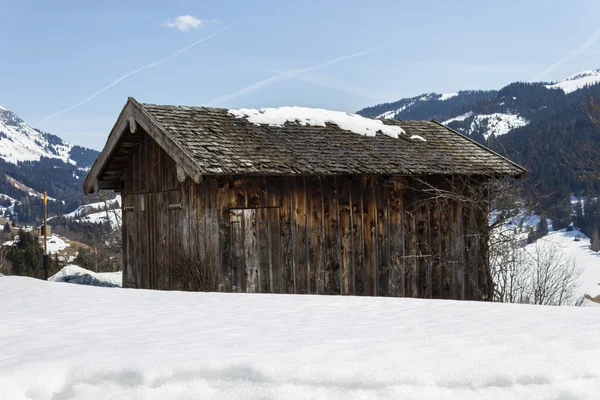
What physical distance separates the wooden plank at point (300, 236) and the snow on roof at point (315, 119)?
2033mm

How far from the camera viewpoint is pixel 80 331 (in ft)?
18.5

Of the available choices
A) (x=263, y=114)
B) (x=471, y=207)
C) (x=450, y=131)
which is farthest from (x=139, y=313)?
(x=450, y=131)

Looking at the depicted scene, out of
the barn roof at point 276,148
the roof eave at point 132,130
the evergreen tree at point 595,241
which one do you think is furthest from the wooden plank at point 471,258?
the evergreen tree at point 595,241

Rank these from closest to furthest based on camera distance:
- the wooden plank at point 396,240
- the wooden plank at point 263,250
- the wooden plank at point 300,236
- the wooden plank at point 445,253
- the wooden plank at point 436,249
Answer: the wooden plank at point 263,250 < the wooden plank at point 300,236 < the wooden plank at point 396,240 < the wooden plank at point 436,249 < the wooden plank at point 445,253

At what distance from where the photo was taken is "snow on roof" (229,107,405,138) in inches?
526

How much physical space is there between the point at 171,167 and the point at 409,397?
370 inches

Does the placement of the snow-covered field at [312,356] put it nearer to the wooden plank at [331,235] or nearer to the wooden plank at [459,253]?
the wooden plank at [331,235]

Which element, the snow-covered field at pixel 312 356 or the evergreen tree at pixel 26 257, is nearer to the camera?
the snow-covered field at pixel 312 356

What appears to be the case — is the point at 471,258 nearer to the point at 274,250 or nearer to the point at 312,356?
the point at 274,250

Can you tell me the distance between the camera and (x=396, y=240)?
12.7m

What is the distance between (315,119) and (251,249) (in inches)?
151

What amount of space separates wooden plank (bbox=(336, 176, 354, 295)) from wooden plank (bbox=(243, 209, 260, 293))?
1700 mm

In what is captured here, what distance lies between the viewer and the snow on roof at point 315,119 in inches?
526

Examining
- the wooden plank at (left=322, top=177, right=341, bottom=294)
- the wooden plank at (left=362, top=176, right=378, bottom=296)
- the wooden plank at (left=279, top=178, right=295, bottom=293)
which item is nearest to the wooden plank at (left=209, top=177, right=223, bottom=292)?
the wooden plank at (left=279, top=178, right=295, bottom=293)
